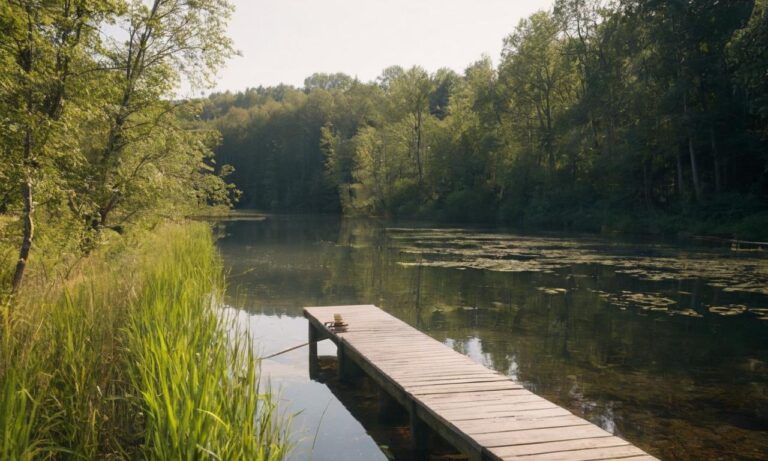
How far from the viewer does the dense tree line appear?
18.8 feet

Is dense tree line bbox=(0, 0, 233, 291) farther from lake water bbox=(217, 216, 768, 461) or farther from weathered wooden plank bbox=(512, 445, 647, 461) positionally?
weathered wooden plank bbox=(512, 445, 647, 461)

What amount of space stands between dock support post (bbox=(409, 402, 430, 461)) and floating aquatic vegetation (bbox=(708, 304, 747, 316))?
8113 mm

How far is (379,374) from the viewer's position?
647 centimetres

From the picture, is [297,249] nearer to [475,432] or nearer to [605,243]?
[605,243]

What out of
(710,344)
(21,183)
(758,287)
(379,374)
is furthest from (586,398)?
(758,287)

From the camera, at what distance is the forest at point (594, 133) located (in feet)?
88.8

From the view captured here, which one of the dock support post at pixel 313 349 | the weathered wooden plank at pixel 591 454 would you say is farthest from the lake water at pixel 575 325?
the weathered wooden plank at pixel 591 454

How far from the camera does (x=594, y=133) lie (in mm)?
35188

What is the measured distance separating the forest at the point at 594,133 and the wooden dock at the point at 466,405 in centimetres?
1943

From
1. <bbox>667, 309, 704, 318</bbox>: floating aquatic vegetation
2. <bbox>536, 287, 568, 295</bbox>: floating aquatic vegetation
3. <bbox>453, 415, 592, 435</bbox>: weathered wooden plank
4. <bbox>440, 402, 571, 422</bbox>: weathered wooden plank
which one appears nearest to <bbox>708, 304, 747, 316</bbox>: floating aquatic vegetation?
<bbox>667, 309, 704, 318</bbox>: floating aquatic vegetation

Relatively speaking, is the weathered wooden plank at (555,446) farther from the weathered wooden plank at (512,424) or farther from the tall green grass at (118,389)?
the tall green grass at (118,389)

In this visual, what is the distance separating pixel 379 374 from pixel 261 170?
80.2m

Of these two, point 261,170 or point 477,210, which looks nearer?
point 477,210

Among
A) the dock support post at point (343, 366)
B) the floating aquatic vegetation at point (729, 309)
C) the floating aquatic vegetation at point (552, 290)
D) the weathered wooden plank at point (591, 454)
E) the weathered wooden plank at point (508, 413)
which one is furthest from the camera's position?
the floating aquatic vegetation at point (552, 290)
